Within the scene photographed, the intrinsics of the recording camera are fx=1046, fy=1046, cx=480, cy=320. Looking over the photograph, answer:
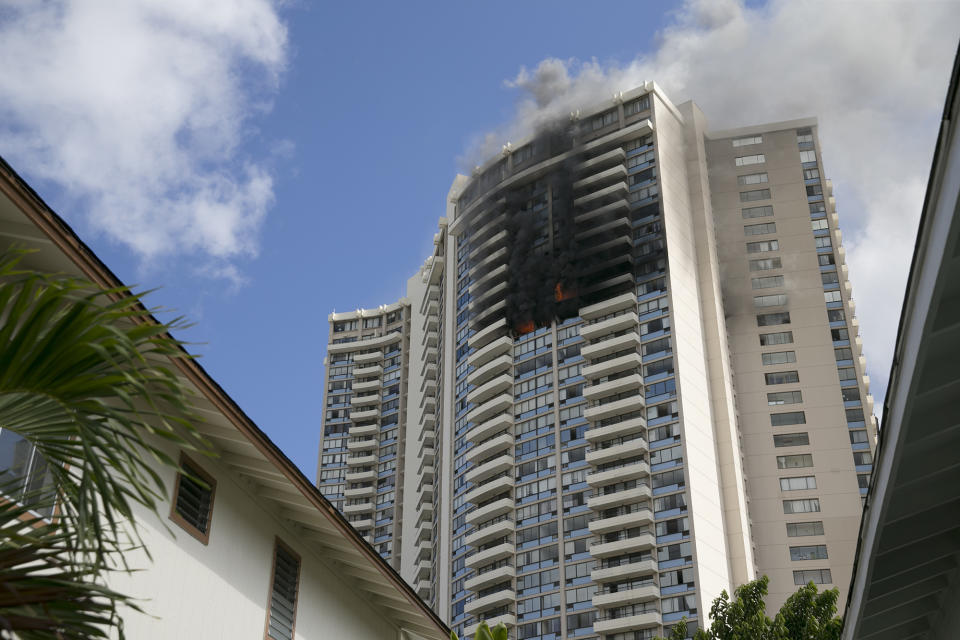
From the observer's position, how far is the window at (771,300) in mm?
109062

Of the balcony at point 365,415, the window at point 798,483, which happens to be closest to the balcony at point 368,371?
the balcony at point 365,415

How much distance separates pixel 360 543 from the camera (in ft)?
58.9

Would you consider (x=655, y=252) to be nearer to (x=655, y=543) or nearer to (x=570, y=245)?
(x=570, y=245)

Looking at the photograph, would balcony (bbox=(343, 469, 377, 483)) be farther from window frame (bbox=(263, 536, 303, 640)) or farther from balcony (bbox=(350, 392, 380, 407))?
window frame (bbox=(263, 536, 303, 640))

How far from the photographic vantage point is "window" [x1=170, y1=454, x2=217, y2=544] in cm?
1449

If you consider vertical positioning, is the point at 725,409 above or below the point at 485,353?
below

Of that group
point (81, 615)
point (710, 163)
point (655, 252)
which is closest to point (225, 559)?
point (81, 615)

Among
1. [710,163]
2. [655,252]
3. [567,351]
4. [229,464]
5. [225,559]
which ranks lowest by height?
[225,559]

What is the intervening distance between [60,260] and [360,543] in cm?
833

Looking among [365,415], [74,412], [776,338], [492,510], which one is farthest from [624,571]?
[74,412]

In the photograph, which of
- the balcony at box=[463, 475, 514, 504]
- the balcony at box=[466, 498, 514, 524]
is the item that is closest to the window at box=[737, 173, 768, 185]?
the balcony at box=[463, 475, 514, 504]

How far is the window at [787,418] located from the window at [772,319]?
34.1 feet

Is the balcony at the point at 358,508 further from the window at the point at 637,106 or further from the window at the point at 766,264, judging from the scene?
the window at the point at 637,106

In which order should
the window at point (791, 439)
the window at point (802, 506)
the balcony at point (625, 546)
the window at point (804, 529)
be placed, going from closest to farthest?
the balcony at point (625, 546) → the window at point (804, 529) → the window at point (802, 506) → the window at point (791, 439)
